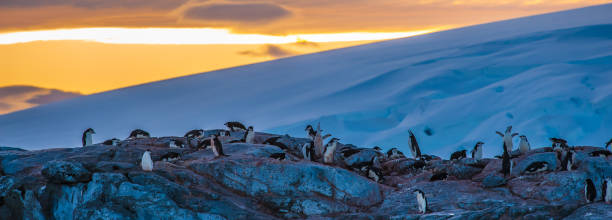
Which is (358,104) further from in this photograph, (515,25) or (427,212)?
(427,212)

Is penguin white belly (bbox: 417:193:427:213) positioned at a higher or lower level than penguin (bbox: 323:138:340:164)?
lower

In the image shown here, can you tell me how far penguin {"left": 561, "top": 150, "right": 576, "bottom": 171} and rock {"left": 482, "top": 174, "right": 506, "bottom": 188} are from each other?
6.00ft

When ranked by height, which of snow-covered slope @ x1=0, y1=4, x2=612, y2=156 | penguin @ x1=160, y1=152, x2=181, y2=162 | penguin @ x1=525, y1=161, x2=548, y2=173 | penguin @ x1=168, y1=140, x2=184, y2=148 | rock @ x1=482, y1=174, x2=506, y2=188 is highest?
snow-covered slope @ x1=0, y1=4, x2=612, y2=156

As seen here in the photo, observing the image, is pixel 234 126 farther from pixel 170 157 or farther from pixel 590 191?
pixel 590 191

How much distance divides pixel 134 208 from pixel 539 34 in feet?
163

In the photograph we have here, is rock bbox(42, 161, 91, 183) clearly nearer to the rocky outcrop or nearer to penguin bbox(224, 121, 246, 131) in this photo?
the rocky outcrop

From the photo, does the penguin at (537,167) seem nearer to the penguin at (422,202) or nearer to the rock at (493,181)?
the rock at (493,181)

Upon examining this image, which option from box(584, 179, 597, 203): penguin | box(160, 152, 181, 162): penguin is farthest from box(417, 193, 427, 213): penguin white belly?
box(160, 152, 181, 162): penguin

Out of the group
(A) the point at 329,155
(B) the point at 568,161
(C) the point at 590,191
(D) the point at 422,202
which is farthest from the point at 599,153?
(A) the point at 329,155

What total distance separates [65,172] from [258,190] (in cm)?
461

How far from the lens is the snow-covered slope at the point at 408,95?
140 feet

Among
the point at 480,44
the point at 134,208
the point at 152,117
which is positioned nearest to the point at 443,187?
the point at 134,208

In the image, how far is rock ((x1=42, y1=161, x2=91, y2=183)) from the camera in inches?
640

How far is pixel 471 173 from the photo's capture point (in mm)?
20172
